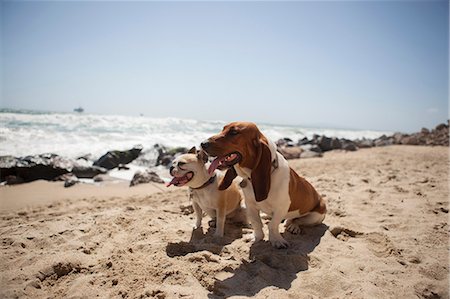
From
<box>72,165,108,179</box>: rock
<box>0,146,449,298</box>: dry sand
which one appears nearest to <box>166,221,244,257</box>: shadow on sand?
<box>0,146,449,298</box>: dry sand

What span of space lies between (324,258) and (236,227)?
4.52 ft

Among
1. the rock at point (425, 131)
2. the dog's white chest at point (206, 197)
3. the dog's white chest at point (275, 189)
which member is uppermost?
the rock at point (425, 131)

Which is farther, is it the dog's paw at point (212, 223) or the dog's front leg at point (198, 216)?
the dog's paw at point (212, 223)

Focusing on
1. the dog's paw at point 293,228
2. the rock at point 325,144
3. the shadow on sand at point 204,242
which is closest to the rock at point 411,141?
the rock at point 325,144

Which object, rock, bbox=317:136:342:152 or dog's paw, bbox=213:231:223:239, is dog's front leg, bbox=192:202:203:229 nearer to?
dog's paw, bbox=213:231:223:239

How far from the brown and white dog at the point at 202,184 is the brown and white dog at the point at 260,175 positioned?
391 mm

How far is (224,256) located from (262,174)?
96 centimetres

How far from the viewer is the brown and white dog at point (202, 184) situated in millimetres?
3227

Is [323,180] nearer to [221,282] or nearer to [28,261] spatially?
[221,282]

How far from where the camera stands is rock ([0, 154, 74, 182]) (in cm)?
748

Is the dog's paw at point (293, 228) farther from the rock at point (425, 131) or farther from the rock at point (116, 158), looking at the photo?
the rock at point (425, 131)

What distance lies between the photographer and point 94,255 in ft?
9.24

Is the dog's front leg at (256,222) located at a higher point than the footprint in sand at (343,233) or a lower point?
higher

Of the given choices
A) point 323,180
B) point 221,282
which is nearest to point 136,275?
point 221,282
